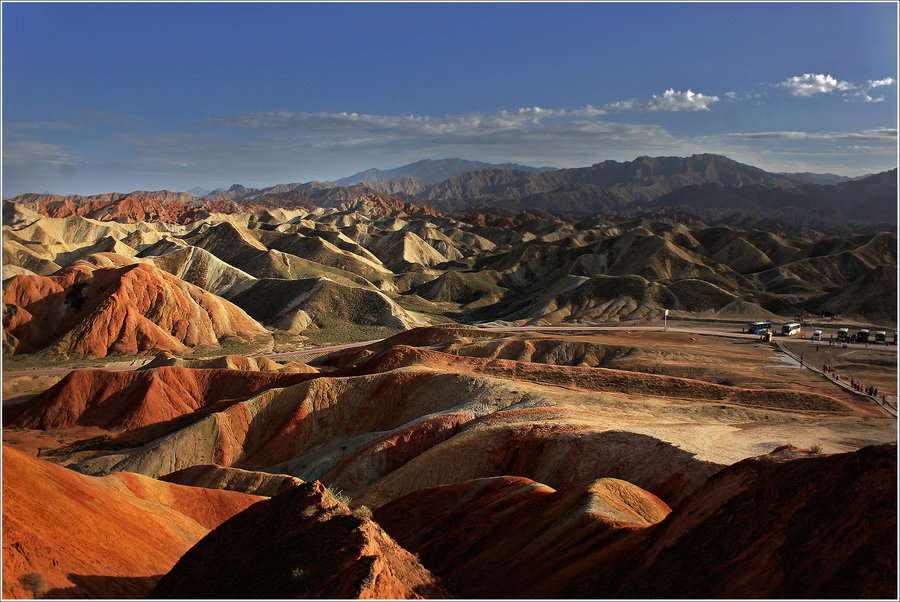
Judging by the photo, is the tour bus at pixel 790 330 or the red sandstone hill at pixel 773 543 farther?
the tour bus at pixel 790 330

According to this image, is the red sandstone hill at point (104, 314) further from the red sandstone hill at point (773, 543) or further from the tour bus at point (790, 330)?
the tour bus at point (790, 330)

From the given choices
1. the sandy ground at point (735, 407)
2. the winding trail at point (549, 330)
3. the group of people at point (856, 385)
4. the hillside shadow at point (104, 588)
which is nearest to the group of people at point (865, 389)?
the group of people at point (856, 385)

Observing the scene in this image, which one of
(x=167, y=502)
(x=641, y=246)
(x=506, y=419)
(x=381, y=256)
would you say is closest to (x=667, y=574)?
(x=506, y=419)

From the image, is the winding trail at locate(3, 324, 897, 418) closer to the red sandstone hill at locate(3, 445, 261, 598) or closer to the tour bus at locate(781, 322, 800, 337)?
the tour bus at locate(781, 322, 800, 337)

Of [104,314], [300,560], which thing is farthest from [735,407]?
[104,314]

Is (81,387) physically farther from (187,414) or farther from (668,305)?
(668,305)

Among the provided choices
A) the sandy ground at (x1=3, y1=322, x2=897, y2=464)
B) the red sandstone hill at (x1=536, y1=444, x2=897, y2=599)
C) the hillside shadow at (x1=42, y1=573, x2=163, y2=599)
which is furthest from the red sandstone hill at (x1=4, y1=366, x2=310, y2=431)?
the red sandstone hill at (x1=536, y1=444, x2=897, y2=599)

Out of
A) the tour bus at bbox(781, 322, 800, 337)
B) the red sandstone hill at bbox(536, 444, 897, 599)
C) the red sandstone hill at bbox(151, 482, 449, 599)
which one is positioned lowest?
the tour bus at bbox(781, 322, 800, 337)
